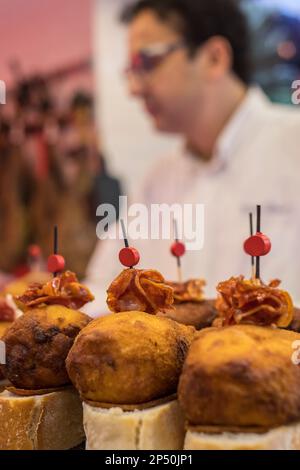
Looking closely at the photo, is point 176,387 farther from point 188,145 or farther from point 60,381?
point 188,145

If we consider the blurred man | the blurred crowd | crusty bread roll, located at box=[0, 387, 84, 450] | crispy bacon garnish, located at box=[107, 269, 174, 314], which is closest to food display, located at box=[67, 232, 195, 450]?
crispy bacon garnish, located at box=[107, 269, 174, 314]

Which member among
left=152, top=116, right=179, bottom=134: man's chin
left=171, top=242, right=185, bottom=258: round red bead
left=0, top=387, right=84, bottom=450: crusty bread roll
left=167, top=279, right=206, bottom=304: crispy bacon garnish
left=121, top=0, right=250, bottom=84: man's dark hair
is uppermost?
left=121, top=0, right=250, bottom=84: man's dark hair

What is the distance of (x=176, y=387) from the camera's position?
157cm

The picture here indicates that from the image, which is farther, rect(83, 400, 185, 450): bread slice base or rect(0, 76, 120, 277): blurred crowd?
rect(0, 76, 120, 277): blurred crowd

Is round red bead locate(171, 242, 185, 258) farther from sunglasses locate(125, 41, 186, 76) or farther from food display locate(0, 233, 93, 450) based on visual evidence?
sunglasses locate(125, 41, 186, 76)

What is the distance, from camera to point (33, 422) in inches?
68.1

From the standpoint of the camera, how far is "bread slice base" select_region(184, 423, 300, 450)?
1.34m

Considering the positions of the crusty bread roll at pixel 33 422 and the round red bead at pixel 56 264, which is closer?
the crusty bread roll at pixel 33 422

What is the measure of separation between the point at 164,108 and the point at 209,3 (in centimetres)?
85

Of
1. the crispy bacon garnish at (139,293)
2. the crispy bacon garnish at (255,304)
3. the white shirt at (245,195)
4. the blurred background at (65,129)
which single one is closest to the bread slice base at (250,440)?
the crispy bacon garnish at (255,304)

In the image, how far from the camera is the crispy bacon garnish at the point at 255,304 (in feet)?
4.94

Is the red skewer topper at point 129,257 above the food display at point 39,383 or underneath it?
above

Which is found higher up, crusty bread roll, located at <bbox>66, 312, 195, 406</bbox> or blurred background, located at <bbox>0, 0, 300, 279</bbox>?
blurred background, located at <bbox>0, 0, 300, 279</bbox>

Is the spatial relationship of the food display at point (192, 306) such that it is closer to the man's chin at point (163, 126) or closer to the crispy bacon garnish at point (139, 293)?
the crispy bacon garnish at point (139, 293)
